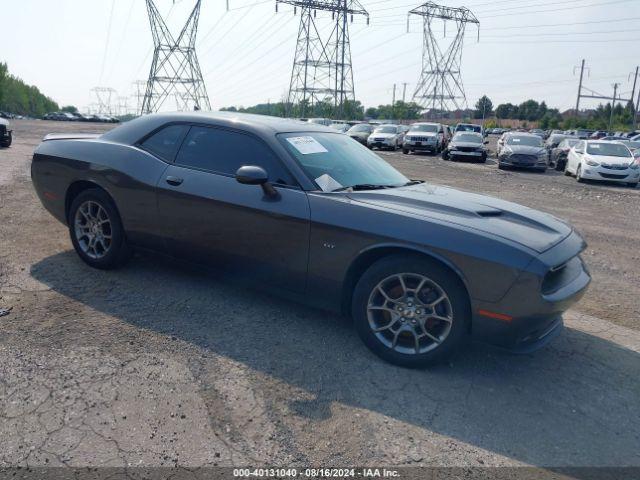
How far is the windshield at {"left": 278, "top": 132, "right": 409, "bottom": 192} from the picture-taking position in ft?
12.6

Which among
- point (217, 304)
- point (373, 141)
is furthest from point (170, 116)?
point (373, 141)

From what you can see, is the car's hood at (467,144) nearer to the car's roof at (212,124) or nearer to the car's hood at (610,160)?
the car's hood at (610,160)

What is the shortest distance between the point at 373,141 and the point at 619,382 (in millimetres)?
25539

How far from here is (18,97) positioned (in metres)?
115

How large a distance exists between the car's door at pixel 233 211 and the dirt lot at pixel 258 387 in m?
0.39

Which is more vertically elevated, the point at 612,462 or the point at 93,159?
the point at 93,159

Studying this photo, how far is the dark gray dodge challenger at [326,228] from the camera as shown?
3.08m

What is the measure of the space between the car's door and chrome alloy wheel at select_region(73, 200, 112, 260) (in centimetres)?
76

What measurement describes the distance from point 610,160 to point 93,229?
617 inches

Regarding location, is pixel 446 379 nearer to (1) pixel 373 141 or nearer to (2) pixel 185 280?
(2) pixel 185 280

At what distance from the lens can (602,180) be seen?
15.7 meters

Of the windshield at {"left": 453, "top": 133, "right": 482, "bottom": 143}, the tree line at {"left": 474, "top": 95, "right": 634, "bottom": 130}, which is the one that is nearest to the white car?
the windshield at {"left": 453, "top": 133, "right": 482, "bottom": 143}

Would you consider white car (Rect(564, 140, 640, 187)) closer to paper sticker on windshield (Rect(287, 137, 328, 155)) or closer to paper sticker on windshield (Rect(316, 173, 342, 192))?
paper sticker on windshield (Rect(287, 137, 328, 155))

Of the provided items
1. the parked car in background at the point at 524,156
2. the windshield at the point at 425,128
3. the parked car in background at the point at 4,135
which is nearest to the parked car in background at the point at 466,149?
the parked car in background at the point at 524,156
